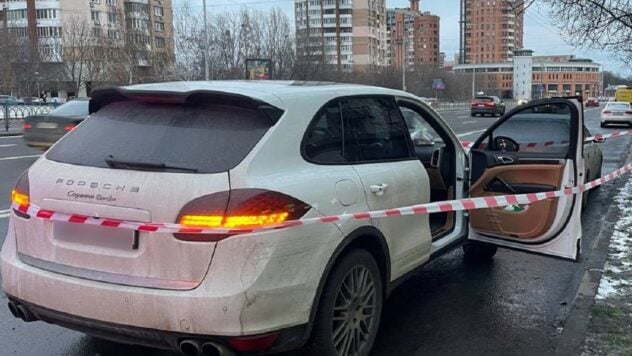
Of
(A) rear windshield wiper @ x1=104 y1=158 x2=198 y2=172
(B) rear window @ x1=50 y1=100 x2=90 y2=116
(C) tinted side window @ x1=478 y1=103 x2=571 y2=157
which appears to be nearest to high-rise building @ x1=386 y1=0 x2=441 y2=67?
(B) rear window @ x1=50 y1=100 x2=90 y2=116

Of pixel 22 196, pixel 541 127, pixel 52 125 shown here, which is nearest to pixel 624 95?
pixel 541 127

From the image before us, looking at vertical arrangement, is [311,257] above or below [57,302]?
above

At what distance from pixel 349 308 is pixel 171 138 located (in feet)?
4.51

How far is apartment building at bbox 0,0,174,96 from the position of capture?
59678 millimetres

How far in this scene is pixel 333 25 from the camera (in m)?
104

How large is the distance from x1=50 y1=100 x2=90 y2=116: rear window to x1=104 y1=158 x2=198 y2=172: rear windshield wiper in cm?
1292

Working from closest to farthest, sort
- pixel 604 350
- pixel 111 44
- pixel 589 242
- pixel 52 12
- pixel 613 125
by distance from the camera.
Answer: pixel 604 350 → pixel 589 242 → pixel 613 125 → pixel 111 44 → pixel 52 12

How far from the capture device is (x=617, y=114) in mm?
32750

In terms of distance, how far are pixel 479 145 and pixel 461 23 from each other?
10641cm

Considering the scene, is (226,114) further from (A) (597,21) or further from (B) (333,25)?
(B) (333,25)

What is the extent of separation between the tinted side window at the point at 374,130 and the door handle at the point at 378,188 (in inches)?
7.4

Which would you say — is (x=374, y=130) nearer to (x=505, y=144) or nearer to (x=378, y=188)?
(x=378, y=188)

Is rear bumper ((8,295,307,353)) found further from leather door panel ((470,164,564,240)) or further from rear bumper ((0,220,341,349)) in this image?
leather door panel ((470,164,564,240))

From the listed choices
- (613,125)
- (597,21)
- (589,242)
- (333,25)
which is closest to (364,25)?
(333,25)
